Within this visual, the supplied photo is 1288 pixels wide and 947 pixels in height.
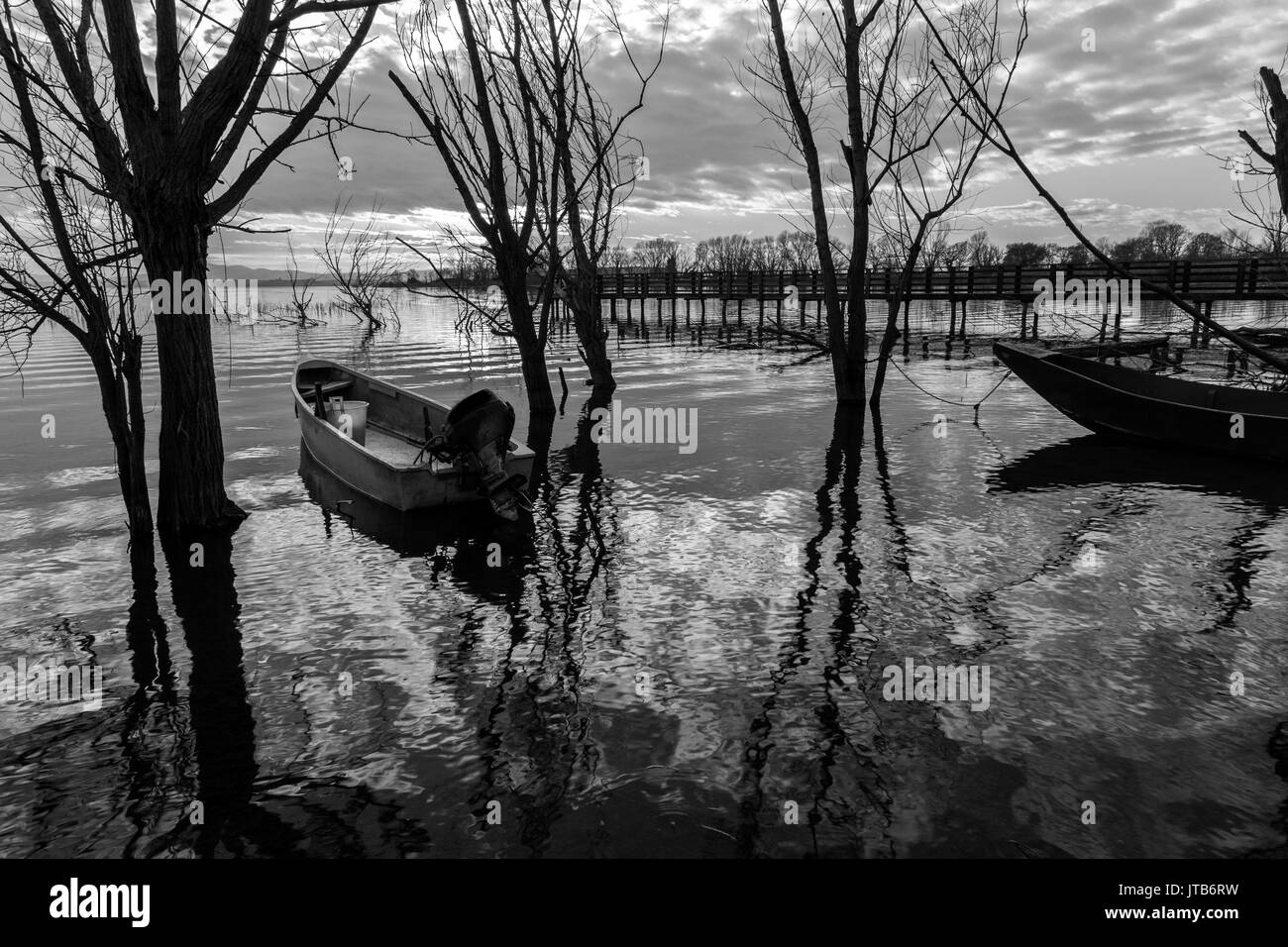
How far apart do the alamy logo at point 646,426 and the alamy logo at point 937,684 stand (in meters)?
7.75

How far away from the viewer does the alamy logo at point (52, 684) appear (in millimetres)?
5117

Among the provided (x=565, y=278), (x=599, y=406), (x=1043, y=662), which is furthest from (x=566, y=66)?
(x=1043, y=662)

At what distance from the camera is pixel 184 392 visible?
25.5 feet

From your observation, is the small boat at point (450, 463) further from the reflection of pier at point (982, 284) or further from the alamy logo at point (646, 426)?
the reflection of pier at point (982, 284)

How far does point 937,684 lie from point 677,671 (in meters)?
1.67

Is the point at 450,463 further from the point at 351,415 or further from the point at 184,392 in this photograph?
the point at 351,415

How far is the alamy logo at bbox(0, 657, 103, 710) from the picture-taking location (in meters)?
5.12

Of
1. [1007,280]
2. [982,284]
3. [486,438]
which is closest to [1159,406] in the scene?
[486,438]
